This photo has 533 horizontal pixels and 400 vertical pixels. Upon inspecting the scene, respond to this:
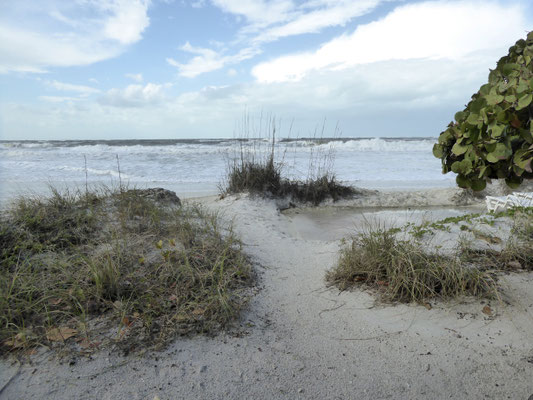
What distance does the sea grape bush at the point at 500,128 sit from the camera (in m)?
1.50

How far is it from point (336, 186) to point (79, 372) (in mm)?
5772

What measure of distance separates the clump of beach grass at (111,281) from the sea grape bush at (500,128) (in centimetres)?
163

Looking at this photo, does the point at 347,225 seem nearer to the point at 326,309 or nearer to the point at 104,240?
the point at 326,309

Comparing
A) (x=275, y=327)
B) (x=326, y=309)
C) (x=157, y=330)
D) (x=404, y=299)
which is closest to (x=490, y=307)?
(x=404, y=299)

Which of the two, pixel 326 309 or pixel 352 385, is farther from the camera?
pixel 326 309

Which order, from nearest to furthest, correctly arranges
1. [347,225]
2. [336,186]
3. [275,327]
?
1. [275,327]
2. [347,225]
3. [336,186]

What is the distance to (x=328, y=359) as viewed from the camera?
7.14 ft

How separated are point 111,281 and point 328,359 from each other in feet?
4.90

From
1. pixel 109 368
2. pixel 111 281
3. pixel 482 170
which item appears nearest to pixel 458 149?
pixel 482 170

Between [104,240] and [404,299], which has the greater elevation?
[104,240]

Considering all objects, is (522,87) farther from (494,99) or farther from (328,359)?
(328,359)

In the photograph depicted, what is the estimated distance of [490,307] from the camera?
2592mm

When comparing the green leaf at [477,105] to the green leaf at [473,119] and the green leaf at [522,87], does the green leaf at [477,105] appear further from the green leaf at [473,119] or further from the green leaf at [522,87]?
the green leaf at [522,87]

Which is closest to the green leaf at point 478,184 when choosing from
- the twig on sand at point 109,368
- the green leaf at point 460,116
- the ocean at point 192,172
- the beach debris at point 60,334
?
the green leaf at point 460,116
